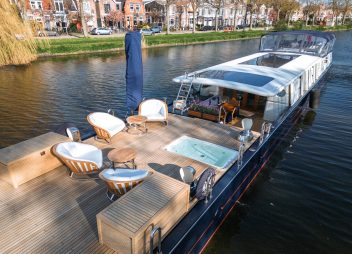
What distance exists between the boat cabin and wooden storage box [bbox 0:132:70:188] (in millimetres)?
6517

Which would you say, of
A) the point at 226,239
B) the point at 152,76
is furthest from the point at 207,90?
the point at 152,76

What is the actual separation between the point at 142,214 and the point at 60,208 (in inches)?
104

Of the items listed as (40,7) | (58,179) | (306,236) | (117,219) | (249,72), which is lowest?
(306,236)

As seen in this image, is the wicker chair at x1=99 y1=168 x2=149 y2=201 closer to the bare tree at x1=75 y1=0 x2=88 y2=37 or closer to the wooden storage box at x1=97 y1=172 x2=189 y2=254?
the wooden storage box at x1=97 y1=172 x2=189 y2=254

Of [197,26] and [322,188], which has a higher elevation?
[197,26]

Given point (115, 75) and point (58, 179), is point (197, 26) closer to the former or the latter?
point (115, 75)

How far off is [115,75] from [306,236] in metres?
22.8

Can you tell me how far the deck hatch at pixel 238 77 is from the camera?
11586mm

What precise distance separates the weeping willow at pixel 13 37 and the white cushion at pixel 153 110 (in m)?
20.3

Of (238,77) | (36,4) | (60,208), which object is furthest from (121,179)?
(36,4)

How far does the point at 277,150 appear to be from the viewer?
12766mm

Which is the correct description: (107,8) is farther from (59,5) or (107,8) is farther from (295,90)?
(295,90)

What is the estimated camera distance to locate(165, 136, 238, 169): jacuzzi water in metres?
8.59

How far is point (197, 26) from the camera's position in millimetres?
80312
